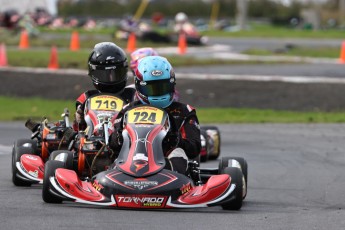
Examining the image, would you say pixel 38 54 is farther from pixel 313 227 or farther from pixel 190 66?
pixel 313 227

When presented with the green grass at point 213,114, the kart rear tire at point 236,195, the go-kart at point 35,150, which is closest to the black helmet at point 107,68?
the go-kart at point 35,150

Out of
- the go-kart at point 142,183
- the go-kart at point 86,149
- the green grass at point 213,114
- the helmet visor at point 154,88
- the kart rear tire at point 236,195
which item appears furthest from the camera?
the green grass at point 213,114

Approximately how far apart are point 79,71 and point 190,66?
3817mm

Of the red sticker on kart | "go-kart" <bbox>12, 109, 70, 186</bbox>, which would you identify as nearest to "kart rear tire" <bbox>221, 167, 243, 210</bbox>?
the red sticker on kart

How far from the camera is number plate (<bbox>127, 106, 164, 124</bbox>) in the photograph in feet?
25.6

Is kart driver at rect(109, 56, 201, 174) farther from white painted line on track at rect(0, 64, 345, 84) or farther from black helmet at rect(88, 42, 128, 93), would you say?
white painted line on track at rect(0, 64, 345, 84)

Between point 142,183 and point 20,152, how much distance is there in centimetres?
236

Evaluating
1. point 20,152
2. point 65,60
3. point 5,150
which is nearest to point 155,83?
point 20,152

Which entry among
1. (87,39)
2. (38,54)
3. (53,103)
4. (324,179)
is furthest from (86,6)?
(324,179)

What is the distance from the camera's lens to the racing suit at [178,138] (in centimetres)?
795

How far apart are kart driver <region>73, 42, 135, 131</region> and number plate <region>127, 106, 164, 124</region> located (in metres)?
1.55

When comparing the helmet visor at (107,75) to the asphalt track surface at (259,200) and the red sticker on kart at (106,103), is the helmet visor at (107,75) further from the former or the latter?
the asphalt track surface at (259,200)

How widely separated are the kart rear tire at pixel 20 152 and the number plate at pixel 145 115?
1602 millimetres

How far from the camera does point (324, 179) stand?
10211 mm
